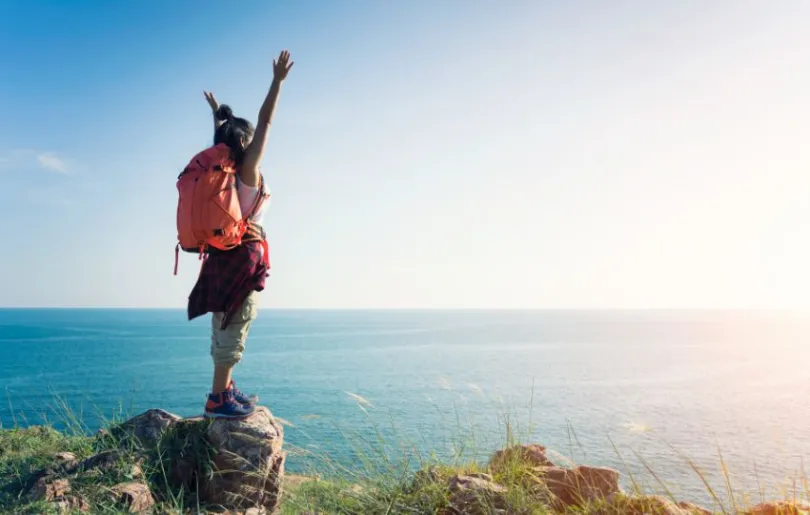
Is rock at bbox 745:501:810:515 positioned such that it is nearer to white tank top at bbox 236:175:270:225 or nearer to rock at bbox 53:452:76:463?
white tank top at bbox 236:175:270:225

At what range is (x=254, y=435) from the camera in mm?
5059

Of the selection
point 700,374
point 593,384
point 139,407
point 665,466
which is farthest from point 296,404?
point 700,374

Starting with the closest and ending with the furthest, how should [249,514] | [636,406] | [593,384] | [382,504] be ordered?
[382,504] → [249,514] → [636,406] → [593,384]

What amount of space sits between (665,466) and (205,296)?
65.1ft

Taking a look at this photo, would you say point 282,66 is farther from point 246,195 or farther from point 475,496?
point 475,496

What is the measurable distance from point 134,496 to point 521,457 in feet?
9.80

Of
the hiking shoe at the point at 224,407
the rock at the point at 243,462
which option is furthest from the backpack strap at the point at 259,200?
the rock at the point at 243,462

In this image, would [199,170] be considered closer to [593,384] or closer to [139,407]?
[139,407]

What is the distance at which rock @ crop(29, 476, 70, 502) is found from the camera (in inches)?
165

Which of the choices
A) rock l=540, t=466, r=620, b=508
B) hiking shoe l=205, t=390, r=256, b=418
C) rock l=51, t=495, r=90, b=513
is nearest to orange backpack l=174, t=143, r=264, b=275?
hiking shoe l=205, t=390, r=256, b=418

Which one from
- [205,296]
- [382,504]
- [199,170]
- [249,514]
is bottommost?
[249,514]

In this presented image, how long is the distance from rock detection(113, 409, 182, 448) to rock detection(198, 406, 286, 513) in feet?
1.72

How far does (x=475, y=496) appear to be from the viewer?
3.38 meters

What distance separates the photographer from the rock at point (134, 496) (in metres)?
4.14
